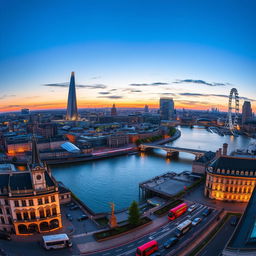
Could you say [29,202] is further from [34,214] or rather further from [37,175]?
[37,175]

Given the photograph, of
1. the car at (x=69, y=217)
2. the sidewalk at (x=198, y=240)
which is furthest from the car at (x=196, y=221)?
the car at (x=69, y=217)

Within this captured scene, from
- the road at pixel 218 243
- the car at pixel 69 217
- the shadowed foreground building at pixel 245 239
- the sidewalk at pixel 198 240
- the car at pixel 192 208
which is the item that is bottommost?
the road at pixel 218 243

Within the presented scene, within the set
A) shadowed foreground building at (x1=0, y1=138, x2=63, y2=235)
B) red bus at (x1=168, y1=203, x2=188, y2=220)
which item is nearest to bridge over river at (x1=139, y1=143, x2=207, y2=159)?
red bus at (x1=168, y1=203, x2=188, y2=220)

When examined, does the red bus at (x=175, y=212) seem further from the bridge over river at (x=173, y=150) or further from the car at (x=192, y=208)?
the bridge over river at (x=173, y=150)

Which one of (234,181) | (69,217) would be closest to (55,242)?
(69,217)

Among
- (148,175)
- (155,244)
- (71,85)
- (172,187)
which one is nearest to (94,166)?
(148,175)

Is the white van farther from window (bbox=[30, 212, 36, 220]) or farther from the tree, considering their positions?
the tree
